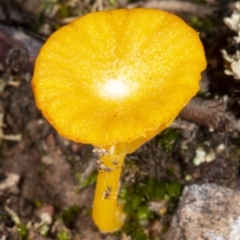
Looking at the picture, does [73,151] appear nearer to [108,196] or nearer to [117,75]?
[108,196]

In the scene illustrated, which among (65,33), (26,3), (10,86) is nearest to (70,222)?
(10,86)

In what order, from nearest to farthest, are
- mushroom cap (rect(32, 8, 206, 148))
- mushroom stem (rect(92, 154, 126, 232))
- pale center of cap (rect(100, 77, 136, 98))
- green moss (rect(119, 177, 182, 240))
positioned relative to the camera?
mushroom cap (rect(32, 8, 206, 148)) → pale center of cap (rect(100, 77, 136, 98)) → mushroom stem (rect(92, 154, 126, 232)) → green moss (rect(119, 177, 182, 240))

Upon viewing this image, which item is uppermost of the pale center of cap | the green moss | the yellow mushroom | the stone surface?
the yellow mushroom

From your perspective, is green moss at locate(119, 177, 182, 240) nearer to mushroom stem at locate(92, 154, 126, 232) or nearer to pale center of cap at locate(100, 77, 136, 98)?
mushroom stem at locate(92, 154, 126, 232)

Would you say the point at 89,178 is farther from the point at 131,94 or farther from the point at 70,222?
the point at 131,94

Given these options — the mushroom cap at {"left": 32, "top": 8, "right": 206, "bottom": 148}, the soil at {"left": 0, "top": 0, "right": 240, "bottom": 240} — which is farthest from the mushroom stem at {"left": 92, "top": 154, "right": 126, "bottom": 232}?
the mushroom cap at {"left": 32, "top": 8, "right": 206, "bottom": 148}

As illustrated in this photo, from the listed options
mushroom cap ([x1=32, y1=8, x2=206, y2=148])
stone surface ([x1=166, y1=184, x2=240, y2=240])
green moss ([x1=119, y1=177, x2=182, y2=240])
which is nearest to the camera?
mushroom cap ([x1=32, y1=8, x2=206, y2=148])

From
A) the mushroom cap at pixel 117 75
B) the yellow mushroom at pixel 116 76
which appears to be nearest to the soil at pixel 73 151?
the yellow mushroom at pixel 116 76
